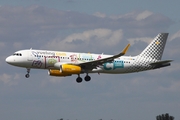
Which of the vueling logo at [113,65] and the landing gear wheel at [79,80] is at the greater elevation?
the vueling logo at [113,65]

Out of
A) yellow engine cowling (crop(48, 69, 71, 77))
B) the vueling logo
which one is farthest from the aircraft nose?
the vueling logo

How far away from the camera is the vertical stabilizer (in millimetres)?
101350

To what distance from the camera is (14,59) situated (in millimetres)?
89812

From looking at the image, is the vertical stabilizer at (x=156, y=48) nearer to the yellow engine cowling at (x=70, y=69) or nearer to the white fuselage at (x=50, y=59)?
the white fuselage at (x=50, y=59)

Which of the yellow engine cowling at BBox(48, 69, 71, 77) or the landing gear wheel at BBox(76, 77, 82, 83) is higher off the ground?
the yellow engine cowling at BBox(48, 69, 71, 77)

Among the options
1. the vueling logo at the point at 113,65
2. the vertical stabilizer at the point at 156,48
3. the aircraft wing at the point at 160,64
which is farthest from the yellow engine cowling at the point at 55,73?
the aircraft wing at the point at 160,64

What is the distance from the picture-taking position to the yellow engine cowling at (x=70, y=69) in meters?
89.6

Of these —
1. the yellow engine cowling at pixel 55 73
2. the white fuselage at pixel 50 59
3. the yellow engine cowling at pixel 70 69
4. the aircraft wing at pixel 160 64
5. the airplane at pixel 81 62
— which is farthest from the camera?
the aircraft wing at pixel 160 64

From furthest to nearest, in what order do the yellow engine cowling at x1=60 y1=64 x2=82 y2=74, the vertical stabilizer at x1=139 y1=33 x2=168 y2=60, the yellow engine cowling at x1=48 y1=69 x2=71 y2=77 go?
the vertical stabilizer at x1=139 y1=33 x2=168 y2=60 < the yellow engine cowling at x1=48 y1=69 x2=71 y2=77 < the yellow engine cowling at x1=60 y1=64 x2=82 y2=74

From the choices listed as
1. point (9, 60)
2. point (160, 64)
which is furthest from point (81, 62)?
point (160, 64)

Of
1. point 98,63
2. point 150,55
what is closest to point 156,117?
point 98,63

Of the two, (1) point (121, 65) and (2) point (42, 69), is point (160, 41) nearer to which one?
(1) point (121, 65)

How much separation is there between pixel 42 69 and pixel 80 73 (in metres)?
6.10

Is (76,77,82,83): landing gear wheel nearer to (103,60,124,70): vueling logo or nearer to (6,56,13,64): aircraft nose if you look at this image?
(103,60,124,70): vueling logo
